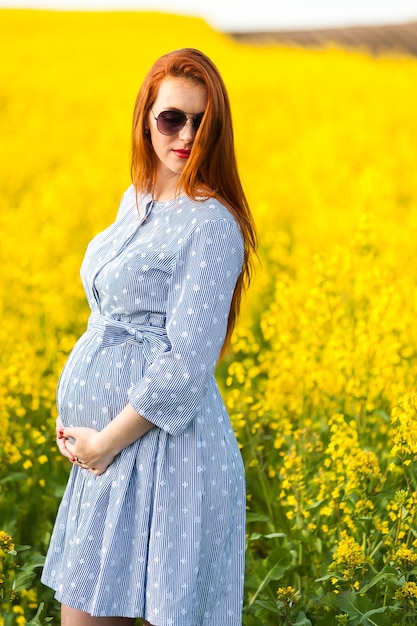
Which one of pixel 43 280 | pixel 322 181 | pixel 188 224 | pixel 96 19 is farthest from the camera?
pixel 96 19

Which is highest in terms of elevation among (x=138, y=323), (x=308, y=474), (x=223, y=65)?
(x=223, y=65)

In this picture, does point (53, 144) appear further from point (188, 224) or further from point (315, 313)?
point (188, 224)

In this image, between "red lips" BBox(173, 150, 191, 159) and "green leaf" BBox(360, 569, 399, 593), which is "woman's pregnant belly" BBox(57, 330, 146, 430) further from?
"green leaf" BBox(360, 569, 399, 593)

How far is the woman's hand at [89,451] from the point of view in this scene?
179 centimetres

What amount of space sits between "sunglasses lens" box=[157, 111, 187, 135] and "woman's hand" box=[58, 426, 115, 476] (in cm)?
58

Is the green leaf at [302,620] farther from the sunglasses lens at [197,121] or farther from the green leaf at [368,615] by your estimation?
the sunglasses lens at [197,121]

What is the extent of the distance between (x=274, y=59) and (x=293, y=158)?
4198mm

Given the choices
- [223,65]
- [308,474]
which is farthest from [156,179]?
[223,65]

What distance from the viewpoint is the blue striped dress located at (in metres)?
1.76

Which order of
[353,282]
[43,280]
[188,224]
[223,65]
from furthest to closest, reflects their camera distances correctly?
1. [223,65]
2. [43,280]
3. [353,282]
4. [188,224]

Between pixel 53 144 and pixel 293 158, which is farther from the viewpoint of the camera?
pixel 53 144

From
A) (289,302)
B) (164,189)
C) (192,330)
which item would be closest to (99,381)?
(192,330)

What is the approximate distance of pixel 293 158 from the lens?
7.22m

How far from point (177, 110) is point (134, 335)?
1.41ft
